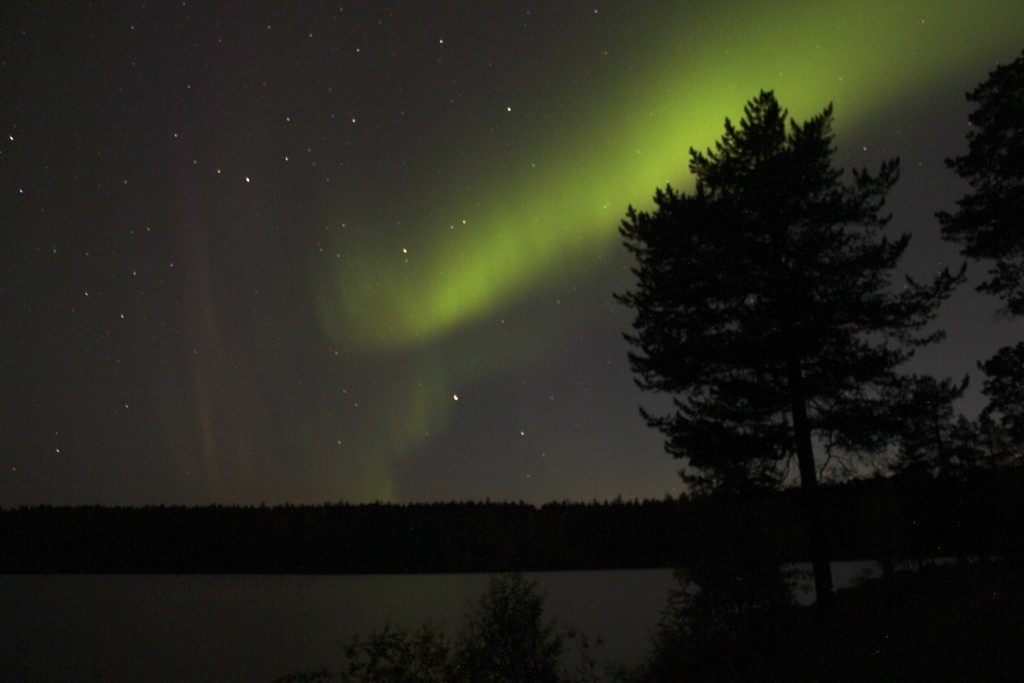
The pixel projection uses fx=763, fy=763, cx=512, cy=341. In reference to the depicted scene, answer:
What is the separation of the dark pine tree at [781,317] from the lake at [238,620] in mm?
6967

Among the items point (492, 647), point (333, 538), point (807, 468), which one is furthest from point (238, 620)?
point (807, 468)

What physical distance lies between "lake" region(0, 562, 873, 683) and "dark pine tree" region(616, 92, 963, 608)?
6.97 m

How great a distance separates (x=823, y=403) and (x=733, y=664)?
6.67m

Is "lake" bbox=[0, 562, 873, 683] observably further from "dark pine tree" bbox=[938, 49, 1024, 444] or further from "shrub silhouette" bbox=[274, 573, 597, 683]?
"dark pine tree" bbox=[938, 49, 1024, 444]

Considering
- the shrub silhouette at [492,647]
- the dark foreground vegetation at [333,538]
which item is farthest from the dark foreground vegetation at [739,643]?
the dark foreground vegetation at [333,538]

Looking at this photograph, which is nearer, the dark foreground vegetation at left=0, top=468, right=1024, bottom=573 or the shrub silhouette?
the shrub silhouette

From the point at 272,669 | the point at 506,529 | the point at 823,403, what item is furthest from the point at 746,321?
the point at 506,529

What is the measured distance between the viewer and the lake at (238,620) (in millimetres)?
47031

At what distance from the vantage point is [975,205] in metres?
19.3

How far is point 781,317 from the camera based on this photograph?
18.5m

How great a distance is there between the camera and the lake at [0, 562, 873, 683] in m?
47.0

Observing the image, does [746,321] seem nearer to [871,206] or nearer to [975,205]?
[871,206]

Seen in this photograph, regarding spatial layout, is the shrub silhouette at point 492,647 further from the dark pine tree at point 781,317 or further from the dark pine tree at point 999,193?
the dark pine tree at point 999,193

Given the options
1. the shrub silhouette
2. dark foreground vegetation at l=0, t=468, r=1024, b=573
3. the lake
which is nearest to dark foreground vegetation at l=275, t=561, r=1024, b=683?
the shrub silhouette
